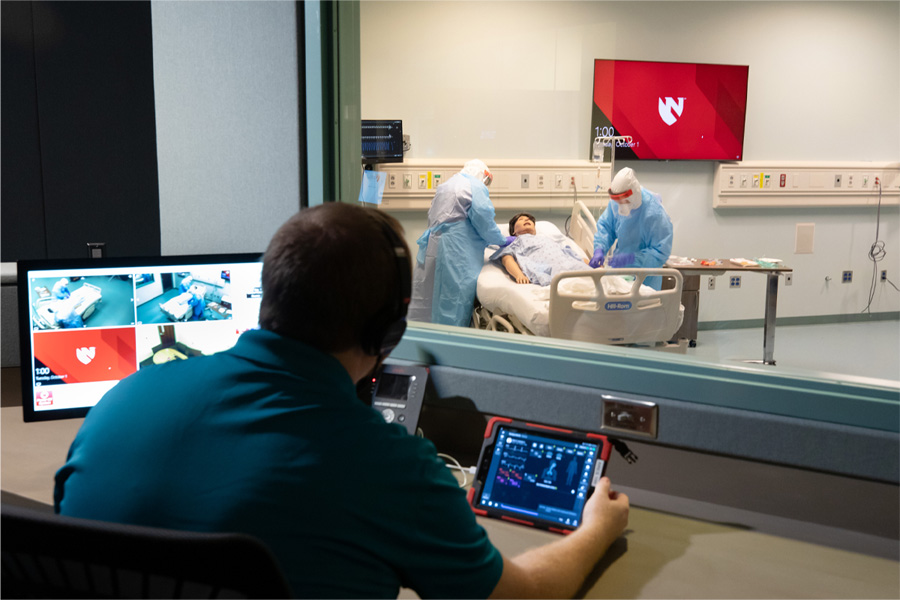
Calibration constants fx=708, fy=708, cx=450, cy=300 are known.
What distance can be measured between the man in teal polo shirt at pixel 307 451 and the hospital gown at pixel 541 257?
1535mm

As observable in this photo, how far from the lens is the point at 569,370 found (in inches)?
53.6

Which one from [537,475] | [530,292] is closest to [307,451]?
[537,475]

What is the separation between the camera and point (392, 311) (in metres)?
0.82

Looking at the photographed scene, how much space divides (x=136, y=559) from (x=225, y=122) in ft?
4.88

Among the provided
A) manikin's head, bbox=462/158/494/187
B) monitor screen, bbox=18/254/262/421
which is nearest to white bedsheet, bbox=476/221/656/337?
manikin's head, bbox=462/158/494/187

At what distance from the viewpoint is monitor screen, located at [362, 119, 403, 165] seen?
2225mm

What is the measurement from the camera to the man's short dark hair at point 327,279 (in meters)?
0.77

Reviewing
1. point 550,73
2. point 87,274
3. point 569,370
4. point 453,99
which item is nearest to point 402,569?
point 569,370

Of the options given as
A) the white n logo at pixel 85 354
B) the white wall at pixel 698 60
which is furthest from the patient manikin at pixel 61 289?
the white wall at pixel 698 60

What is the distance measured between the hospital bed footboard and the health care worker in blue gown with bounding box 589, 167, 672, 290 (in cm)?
7

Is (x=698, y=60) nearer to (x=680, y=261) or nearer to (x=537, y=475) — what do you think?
(x=680, y=261)

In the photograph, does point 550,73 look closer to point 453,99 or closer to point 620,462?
point 453,99

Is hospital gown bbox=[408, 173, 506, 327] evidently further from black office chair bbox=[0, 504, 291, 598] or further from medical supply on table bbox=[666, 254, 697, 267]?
black office chair bbox=[0, 504, 291, 598]

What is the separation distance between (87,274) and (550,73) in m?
2.80
